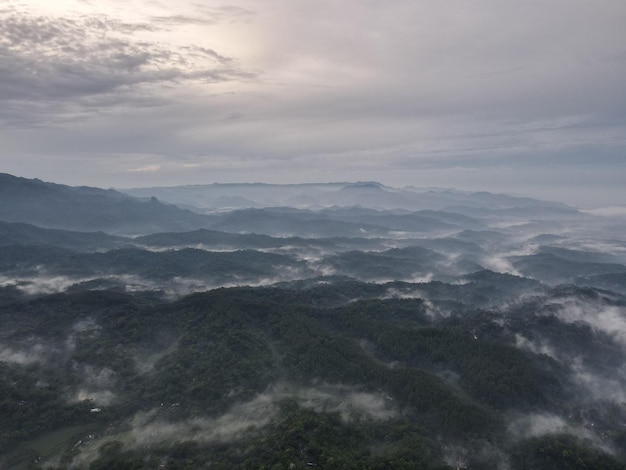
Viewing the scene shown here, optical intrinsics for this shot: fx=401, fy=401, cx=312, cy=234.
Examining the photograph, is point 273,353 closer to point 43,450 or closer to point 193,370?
point 193,370

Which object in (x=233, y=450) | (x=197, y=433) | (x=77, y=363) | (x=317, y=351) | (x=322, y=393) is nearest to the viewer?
(x=233, y=450)

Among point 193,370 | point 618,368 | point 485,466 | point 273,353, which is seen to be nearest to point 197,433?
point 193,370

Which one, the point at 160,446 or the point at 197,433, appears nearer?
the point at 160,446

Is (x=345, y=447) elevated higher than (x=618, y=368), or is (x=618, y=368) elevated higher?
(x=345, y=447)

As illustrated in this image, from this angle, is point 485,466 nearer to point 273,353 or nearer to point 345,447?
point 345,447

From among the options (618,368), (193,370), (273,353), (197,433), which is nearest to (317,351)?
(273,353)

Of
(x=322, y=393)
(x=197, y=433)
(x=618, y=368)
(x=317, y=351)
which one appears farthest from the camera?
(x=618, y=368)

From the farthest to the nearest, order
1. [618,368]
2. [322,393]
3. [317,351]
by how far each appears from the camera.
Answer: [618,368]
[317,351]
[322,393]

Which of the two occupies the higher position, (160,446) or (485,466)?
Result: (160,446)

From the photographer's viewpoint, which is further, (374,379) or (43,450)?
(374,379)
